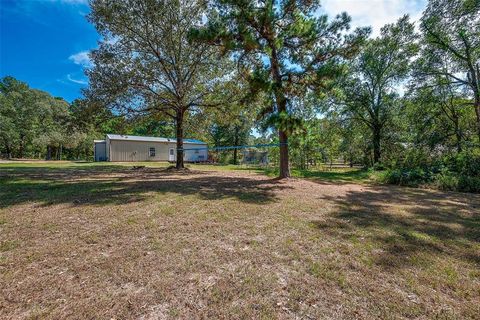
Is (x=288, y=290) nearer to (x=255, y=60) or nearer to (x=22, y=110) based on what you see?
(x=255, y=60)

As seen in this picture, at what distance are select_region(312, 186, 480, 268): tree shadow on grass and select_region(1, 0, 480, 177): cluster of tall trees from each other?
412cm

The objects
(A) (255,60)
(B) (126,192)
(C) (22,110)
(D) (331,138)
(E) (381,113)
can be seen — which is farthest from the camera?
(C) (22,110)

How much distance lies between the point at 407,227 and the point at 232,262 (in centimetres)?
320

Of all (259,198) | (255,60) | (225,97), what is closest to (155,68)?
(225,97)

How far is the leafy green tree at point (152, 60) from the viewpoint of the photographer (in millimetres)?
10688

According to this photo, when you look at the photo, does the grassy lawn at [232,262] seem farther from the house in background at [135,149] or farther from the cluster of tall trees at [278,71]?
the house in background at [135,149]

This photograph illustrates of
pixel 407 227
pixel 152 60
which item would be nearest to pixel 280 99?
pixel 407 227

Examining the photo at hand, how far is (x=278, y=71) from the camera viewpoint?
8414 millimetres

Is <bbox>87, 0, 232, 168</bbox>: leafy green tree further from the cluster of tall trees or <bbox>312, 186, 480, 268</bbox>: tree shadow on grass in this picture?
<bbox>312, 186, 480, 268</bbox>: tree shadow on grass

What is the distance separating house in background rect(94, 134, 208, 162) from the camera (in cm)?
2383

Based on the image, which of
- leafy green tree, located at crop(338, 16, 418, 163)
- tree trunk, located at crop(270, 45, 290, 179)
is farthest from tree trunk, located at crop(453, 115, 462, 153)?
tree trunk, located at crop(270, 45, 290, 179)

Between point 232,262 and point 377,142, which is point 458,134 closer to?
point 377,142

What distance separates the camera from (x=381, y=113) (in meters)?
17.0

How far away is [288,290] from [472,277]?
77.4 inches
